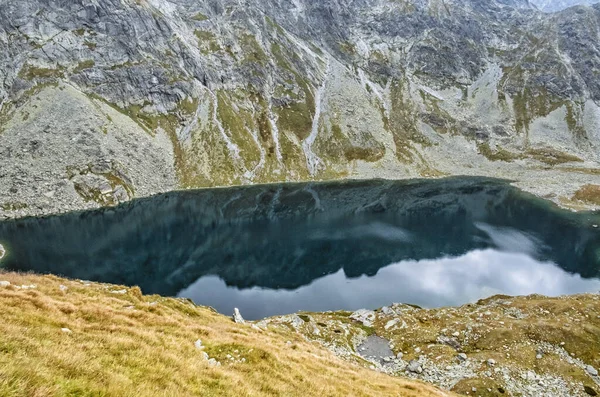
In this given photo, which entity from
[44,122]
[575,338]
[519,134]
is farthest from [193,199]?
[519,134]

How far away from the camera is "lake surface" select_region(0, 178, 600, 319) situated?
62500 millimetres

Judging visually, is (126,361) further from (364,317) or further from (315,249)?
(315,249)

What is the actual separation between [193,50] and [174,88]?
29.2m

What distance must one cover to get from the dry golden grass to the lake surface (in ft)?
115

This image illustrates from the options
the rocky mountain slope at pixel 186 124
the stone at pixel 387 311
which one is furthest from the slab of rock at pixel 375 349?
the rocky mountain slope at pixel 186 124

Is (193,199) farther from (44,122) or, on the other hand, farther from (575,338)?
(575,338)

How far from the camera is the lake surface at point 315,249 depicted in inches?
2461

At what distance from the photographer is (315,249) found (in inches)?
3196

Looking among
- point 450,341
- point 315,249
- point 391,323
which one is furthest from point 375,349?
point 315,249

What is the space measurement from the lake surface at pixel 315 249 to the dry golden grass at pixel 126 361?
1383 inches

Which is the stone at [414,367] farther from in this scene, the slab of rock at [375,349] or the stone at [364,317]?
the stone at [364,317]

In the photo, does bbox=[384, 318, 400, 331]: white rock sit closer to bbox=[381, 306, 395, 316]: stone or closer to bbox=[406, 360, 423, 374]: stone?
bbox=[381, 306, 395, 316]: stone

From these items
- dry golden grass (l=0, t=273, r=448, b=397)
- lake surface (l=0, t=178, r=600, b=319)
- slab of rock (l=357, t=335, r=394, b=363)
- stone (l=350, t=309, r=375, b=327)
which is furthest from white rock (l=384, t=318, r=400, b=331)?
dry golden grass (l=0, t=273, r=448, b=397)

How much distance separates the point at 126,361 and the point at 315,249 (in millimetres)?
70735
